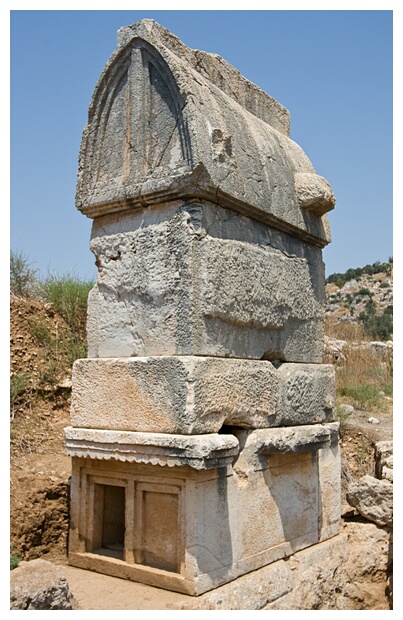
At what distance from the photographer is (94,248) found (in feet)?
12.6

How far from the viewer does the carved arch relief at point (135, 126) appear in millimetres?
3451

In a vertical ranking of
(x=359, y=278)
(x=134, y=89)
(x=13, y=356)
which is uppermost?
(x=359, y=278)

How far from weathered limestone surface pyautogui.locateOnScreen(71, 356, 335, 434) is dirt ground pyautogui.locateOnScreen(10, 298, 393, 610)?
85cm

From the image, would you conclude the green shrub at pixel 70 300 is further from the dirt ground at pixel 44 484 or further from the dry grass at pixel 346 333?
the dry grass at pixel 346 333

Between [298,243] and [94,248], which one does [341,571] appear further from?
[94,248]

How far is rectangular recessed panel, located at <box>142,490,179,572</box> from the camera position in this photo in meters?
3.33

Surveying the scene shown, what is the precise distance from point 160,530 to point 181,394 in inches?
32.0

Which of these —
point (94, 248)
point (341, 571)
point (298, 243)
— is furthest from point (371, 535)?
point (94, 248)

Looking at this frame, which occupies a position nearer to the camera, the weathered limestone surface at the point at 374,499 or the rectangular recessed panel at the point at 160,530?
the rectangular recessed panel at the point at 160,530

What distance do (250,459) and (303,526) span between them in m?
0.94

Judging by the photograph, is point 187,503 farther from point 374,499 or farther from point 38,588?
point 374,499

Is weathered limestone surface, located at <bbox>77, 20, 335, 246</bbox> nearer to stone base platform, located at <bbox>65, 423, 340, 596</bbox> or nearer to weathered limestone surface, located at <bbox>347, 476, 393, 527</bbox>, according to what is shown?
stone base platform, located at <bbox>65, 423, 340, 596</bbox>

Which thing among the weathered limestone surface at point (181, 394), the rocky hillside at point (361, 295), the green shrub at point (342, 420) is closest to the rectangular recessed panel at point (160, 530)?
the weathered limestone surface at point (181, 394)

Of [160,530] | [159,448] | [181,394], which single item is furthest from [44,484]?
[181,394]
